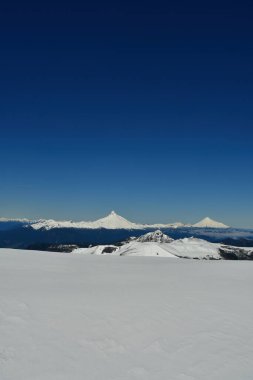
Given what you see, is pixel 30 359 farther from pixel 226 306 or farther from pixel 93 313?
pixel 226 306

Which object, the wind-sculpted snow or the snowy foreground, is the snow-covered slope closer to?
the wind-sculpted snow

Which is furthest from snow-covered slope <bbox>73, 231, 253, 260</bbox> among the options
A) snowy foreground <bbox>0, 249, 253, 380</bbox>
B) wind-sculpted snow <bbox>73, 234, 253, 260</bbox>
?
snowy foreground <bbox>0, 249, 253, 380</bbox>

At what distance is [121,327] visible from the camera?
8.84 metres

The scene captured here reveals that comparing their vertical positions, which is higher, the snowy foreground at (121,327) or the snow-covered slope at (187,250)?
the snow-covered slope at (187,250)

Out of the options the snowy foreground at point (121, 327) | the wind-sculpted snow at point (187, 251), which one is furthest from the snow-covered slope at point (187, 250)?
the snowy foreground at point (121, 327)

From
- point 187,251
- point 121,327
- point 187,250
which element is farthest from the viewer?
point 187,250

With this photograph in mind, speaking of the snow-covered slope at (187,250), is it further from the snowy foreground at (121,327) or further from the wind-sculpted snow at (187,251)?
the snowy foreground at (121,327)

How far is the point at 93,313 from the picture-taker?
32.0 feet

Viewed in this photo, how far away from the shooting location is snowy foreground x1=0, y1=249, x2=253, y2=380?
664 centimetres

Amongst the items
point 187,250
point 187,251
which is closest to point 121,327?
point 187,251

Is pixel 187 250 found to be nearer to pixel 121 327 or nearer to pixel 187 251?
pixel 187 251

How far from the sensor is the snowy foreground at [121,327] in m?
6.64

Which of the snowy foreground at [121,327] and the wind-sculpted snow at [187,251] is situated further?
the wind-sculpted snow at [187,251]

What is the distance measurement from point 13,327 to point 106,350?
2.18 m
